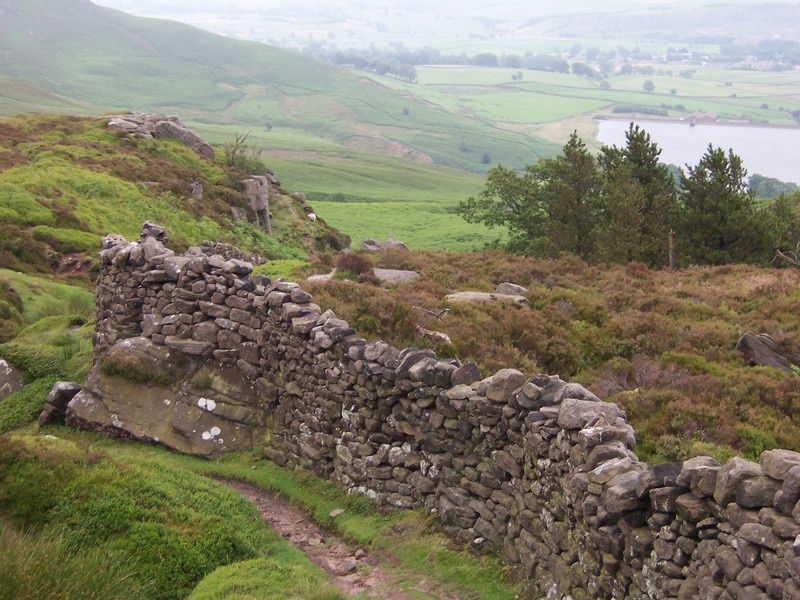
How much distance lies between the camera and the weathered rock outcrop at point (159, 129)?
71.2 metres

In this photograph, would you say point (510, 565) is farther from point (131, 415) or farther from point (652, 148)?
point (652, 148)

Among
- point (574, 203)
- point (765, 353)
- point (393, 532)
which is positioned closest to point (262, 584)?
point (393, 532)

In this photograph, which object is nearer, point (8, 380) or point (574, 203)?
point (8, 380)

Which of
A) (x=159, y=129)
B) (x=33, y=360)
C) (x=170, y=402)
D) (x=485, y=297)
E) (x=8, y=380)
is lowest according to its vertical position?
(x=8, y=380)

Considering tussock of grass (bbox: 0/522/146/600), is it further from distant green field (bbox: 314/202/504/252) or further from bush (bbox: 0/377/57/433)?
distant green field (bbox: 314/202/504/252)

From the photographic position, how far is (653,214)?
42.8 metres

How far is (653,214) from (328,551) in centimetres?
3331

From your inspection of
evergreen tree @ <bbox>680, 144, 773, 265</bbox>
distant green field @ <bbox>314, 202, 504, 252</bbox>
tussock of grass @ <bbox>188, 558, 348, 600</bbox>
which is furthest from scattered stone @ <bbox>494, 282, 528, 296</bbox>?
distant green field @ <bbox>314, 202, 504, 252</bbox>

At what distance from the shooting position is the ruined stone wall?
26.6 ft

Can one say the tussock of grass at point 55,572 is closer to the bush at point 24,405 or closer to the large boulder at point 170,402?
the large boulder at point 170,402

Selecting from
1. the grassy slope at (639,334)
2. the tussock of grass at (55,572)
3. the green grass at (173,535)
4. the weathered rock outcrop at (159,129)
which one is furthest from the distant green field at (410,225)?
the tussock of grass at (55,572)

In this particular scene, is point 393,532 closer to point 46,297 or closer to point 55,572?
point 55,572

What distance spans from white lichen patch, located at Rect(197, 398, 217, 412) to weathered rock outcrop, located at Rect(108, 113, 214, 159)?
56.7 m

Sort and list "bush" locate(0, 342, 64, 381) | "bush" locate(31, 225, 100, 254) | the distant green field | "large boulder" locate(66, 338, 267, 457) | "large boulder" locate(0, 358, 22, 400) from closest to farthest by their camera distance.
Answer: "large boulder" locate(66, 338, 267, 457) → "large boulder" locate(0, 358, 22, 400) → "bush" locate(0, 342, 64, 381) → "bush" locate(31, 225, 100, 254) → the distant green field
